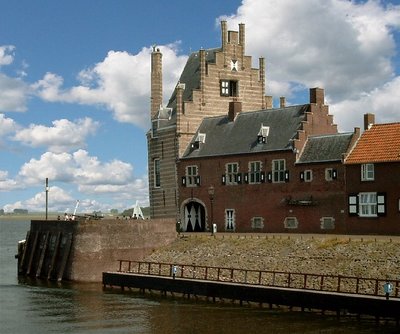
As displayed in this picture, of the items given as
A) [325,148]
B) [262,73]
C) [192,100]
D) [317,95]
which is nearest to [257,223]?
[325,148]

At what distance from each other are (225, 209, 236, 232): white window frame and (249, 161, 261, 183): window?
3355 mm

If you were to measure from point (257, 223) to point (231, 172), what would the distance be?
16.0 ft

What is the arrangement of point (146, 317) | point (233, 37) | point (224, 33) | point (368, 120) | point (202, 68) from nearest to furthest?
1. point (146, 317)
2. point (368, 120)
3. point (202, 68)
4. point (224, 33)
5. point (233, 37)

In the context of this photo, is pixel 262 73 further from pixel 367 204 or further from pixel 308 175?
pixel 367 204

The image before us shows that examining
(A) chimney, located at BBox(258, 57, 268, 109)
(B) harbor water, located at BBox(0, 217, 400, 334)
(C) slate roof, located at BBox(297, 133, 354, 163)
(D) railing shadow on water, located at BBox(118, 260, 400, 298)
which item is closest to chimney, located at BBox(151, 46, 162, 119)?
(A) chimney, located at BBox(258, 57, 268, 109)

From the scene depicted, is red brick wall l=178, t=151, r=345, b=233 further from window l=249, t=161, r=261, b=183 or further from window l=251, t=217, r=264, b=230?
window l=249, t=161, r=261, b=183

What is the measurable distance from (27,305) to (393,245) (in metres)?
21.2

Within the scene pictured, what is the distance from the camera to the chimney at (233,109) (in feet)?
202

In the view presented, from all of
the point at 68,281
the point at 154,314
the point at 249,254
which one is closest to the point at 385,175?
the point at 249,254

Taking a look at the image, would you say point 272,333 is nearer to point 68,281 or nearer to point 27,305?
point 27,305

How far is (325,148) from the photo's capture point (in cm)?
5284

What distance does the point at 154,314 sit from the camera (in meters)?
37.0

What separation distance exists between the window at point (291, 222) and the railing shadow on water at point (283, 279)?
9689mm

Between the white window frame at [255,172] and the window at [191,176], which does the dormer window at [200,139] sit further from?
the white window frame at [255,172]
